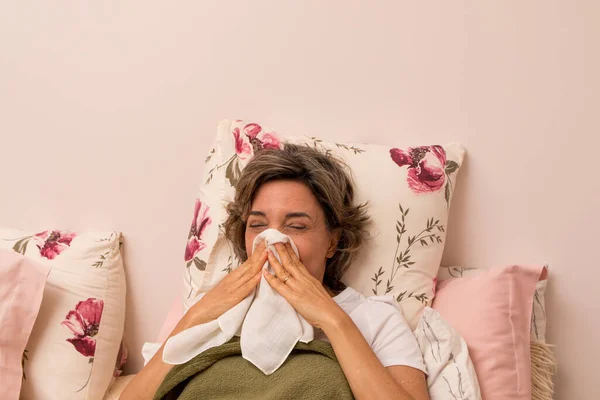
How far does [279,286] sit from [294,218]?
166 millimetres

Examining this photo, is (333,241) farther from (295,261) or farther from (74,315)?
(74,315)

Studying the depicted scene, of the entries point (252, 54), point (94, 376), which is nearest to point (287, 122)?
point (252, 54)

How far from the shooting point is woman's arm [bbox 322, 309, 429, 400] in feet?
3.84

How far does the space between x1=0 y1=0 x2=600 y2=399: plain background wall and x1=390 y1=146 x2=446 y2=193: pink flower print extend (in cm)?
8

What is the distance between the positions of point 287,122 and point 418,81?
1.23ft

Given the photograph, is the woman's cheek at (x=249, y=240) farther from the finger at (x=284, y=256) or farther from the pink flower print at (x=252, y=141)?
the pink flower print at (x=252, y=141)

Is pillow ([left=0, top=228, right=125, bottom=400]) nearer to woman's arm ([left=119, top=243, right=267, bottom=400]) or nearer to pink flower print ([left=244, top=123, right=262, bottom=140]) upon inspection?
woman's arm ([left=119, top=243, right=267, bottom=400])

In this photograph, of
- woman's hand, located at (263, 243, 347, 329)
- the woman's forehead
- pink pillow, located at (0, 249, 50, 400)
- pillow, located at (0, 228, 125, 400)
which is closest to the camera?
woman's hand, located at (263, 243, 347, 329)

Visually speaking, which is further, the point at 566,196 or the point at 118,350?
the point at 118,350

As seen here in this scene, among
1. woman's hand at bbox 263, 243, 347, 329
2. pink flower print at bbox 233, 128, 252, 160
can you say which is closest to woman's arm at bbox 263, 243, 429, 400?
woman's hand at bbox 263, 243, 347, 329

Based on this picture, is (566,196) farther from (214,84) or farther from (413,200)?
(214,84)

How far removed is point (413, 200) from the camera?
1481 mm

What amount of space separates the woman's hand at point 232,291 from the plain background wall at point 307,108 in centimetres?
43

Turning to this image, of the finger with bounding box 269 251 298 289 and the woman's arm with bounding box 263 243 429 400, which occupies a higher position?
the finger with bounding box 269 251 298 289
